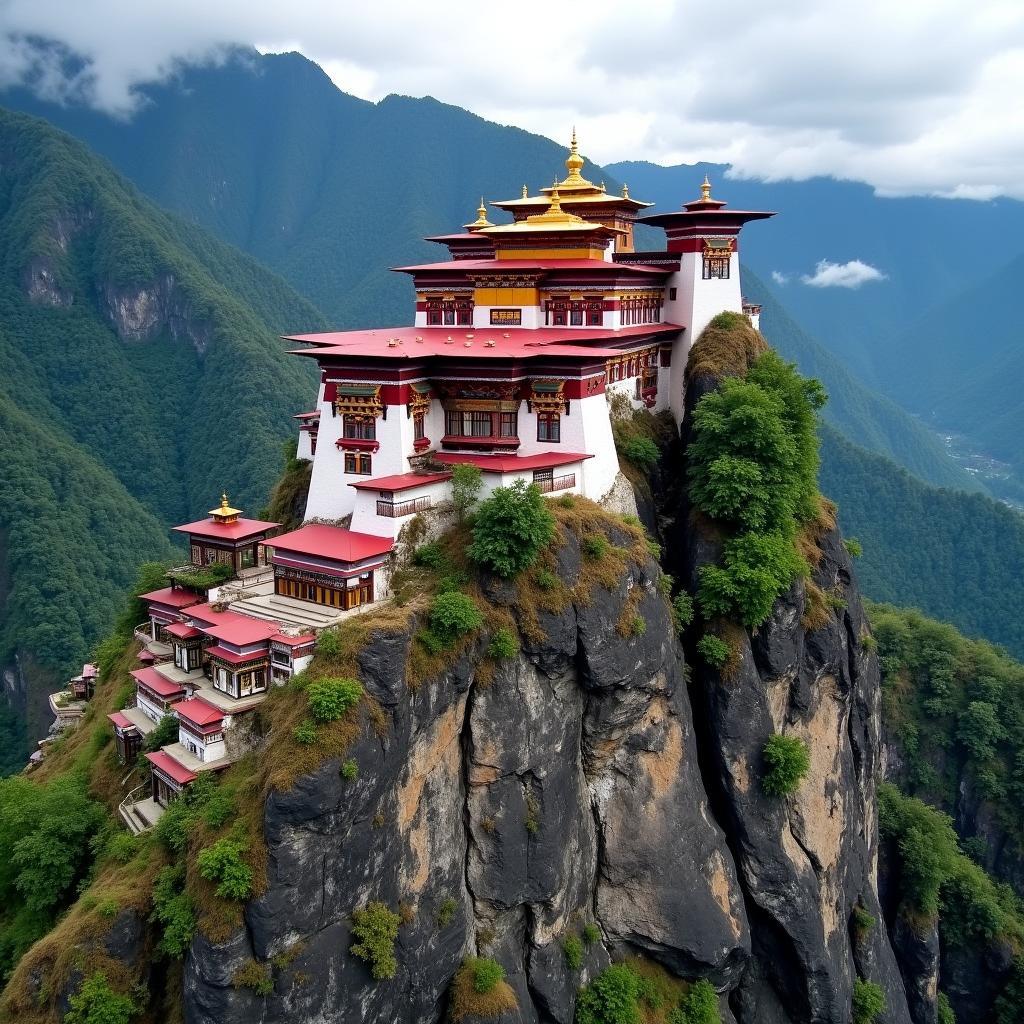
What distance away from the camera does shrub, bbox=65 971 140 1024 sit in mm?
22875

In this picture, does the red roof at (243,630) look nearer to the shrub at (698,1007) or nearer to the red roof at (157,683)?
the red roof at (157,683)

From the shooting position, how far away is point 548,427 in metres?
35.9

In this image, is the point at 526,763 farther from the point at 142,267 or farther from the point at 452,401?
the point at 142,267

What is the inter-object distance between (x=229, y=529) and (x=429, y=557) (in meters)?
10.7

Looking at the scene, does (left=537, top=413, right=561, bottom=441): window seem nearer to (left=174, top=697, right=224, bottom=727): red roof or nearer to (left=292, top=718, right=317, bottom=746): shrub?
(left=292, top=718, right=317, bottom=746): shrub

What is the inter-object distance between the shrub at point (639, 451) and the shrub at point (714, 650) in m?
9.50

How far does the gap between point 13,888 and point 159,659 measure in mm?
9166

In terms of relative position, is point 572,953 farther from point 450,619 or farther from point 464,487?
point 464,487

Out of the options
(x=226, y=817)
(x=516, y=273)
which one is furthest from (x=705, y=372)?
(x=226, y=817)

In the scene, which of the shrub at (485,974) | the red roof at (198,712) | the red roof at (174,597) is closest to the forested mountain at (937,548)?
the shrub at (485,974)

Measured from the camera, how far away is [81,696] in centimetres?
4712

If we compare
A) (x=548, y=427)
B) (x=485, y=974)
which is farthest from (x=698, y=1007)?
(x=548, y=427)

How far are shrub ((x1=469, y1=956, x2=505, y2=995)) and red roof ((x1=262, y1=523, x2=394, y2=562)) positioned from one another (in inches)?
548

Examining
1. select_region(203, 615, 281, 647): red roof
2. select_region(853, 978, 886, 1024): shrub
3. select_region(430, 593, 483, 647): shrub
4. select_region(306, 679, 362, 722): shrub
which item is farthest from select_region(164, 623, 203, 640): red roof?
select_region(853, 978, 886, 1024): shrub
